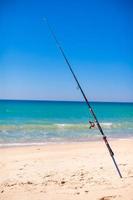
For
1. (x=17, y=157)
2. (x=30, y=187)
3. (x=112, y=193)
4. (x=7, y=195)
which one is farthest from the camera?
(x=17, y=157)

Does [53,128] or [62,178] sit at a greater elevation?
[62,178]

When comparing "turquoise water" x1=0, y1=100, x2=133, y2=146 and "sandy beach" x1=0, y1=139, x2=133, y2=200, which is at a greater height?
"sandy beach" x1=0, y1=139, x2=133, y2=200

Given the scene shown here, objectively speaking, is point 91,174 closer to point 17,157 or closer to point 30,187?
point 30,187

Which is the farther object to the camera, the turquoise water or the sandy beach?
the turquoise water

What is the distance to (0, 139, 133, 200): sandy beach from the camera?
5460mm

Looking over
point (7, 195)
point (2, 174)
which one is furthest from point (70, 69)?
point (2, 174)

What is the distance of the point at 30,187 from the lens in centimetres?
618

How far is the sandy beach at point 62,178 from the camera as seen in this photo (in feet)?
17.9

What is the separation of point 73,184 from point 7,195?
119cm

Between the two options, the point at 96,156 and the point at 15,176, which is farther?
the point at 96,156

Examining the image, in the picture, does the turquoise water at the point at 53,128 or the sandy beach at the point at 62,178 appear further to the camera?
the turquoise water at the point at 53,128

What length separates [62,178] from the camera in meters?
6.80

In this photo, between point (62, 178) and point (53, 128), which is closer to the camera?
point (62, 178)

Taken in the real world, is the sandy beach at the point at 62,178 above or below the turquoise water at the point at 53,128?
above
